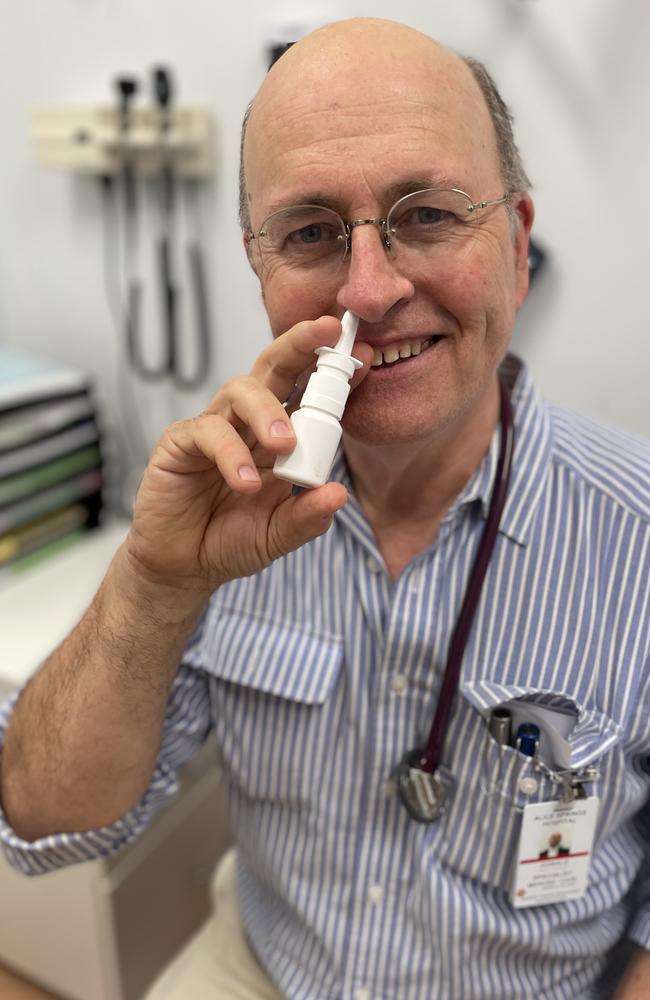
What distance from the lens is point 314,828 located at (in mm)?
997

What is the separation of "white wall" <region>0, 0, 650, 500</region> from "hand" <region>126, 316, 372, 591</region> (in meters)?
0.65

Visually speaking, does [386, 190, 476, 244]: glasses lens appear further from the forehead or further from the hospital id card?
the hospital id card

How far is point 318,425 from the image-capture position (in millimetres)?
674

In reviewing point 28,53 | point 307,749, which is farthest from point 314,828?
point 28,53

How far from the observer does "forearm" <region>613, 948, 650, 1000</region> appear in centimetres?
91

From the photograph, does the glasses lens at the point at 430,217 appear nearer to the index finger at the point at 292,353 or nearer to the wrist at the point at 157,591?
the index finger at the point at 292,353

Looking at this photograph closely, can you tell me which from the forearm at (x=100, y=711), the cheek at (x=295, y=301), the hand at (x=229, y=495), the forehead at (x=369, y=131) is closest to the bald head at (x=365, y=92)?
the forehead at (x=369, y=131)

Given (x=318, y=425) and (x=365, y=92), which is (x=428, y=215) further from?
(x=318, y=425)

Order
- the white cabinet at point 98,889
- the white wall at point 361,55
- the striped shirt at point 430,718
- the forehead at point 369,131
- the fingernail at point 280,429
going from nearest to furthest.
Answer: the fingernail at point 280,429 → the forehead at point 369,131 → the striped shirt at point 430,718 → the white wall at point 361,55 → the white cabinet at point 98,889

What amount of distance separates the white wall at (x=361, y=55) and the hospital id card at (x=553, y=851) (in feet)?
2.28

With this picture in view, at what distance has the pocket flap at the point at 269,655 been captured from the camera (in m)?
0.97

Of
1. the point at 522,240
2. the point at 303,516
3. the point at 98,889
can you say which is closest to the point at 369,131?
the point at 522,240

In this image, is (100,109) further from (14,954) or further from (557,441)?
(14,954)

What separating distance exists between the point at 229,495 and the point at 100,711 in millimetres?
308
